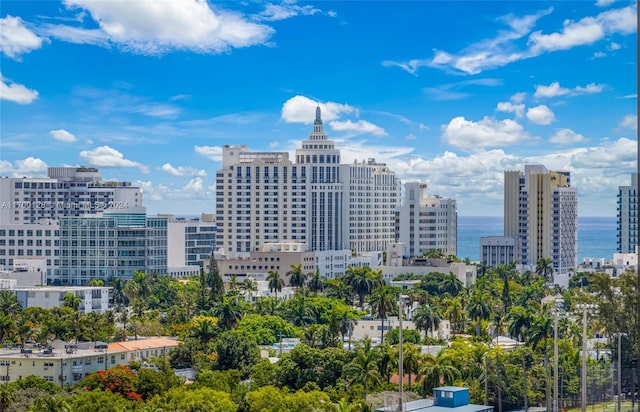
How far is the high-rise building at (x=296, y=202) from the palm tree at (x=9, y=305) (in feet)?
128

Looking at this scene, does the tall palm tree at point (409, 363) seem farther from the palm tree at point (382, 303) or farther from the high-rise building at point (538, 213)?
the high-rise building at point (538, 213)

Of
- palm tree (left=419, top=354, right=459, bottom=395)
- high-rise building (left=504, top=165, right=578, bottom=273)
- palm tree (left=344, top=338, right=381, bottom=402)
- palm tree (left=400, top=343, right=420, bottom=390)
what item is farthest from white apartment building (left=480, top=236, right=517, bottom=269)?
palm tree (left=419, top=354, right=459, bottom=395)

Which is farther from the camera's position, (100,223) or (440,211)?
(440,211)

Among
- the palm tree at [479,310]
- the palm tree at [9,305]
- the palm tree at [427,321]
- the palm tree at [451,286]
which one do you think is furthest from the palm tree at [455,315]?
the palm tree at [9,305]

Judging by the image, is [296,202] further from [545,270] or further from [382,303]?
[382,303]

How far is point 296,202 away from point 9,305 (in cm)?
4194

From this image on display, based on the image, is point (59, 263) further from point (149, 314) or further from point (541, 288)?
point (541, 288)

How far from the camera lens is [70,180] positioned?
10019 centimetres

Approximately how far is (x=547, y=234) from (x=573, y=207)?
390 cm

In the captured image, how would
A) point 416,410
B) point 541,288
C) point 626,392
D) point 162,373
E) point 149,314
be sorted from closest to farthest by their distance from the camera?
point 626,392
point 416,410
point 162,373
point 149,314
point 541,288

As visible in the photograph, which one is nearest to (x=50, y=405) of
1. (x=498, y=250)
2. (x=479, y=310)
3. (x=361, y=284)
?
(x=479, y=310)

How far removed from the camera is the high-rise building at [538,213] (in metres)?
85.4

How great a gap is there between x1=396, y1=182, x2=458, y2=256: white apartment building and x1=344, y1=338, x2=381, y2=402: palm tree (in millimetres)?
58748

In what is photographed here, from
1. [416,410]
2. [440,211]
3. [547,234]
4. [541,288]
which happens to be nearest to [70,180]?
[440,211]
